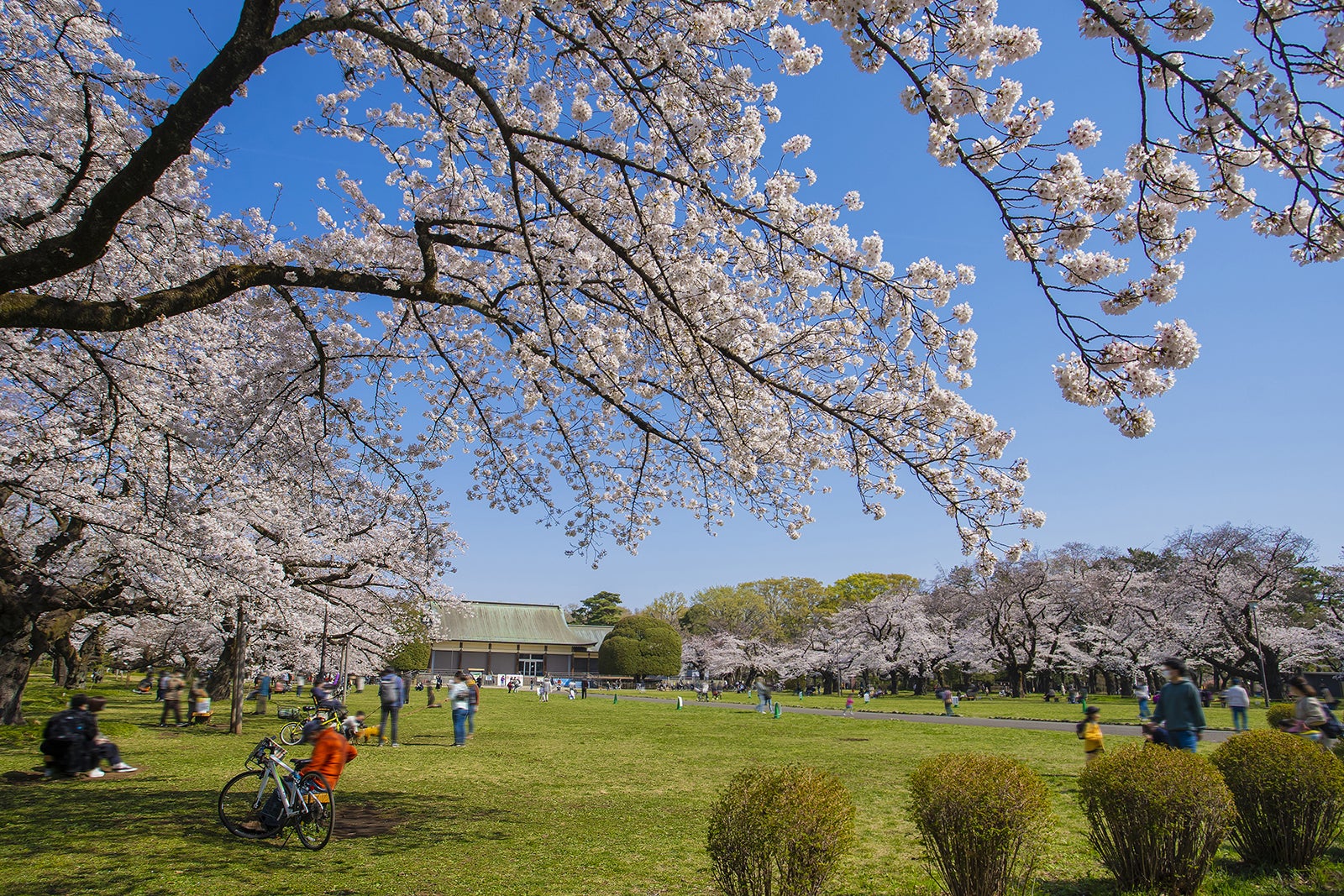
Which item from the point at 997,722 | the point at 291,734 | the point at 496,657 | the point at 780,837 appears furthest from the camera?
the point at 496,657

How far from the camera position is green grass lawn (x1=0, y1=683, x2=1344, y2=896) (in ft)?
17.6

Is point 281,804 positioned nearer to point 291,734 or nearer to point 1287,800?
point 1287,800

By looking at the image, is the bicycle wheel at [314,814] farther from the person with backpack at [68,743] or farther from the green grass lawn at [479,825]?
the person with backpack at [68,743]

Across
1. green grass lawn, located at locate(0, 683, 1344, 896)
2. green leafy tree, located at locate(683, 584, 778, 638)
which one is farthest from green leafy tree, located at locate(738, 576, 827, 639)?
green grass lawn, located at locate(0, 683, 1344, 896)

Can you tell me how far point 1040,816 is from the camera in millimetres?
4273

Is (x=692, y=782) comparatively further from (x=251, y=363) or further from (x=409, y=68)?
(x=409, y=68)

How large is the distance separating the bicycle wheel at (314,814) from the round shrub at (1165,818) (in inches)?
261

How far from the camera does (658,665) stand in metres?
55.2

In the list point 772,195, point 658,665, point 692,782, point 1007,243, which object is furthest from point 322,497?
point 658,665

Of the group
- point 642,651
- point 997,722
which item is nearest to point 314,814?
point 997,722

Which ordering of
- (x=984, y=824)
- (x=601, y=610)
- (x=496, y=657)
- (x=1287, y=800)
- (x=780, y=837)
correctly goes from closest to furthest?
(x=780, y=837) → (x=984, y=824) → (x=1287, y=800) → (x=496, y=657) → (x=601, y=610)

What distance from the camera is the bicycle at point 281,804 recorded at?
648cm

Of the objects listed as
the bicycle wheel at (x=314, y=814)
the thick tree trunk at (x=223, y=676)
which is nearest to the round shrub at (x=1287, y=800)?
the bicycle wheel at (x=314, y=814)

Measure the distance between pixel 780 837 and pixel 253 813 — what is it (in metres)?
5.86
